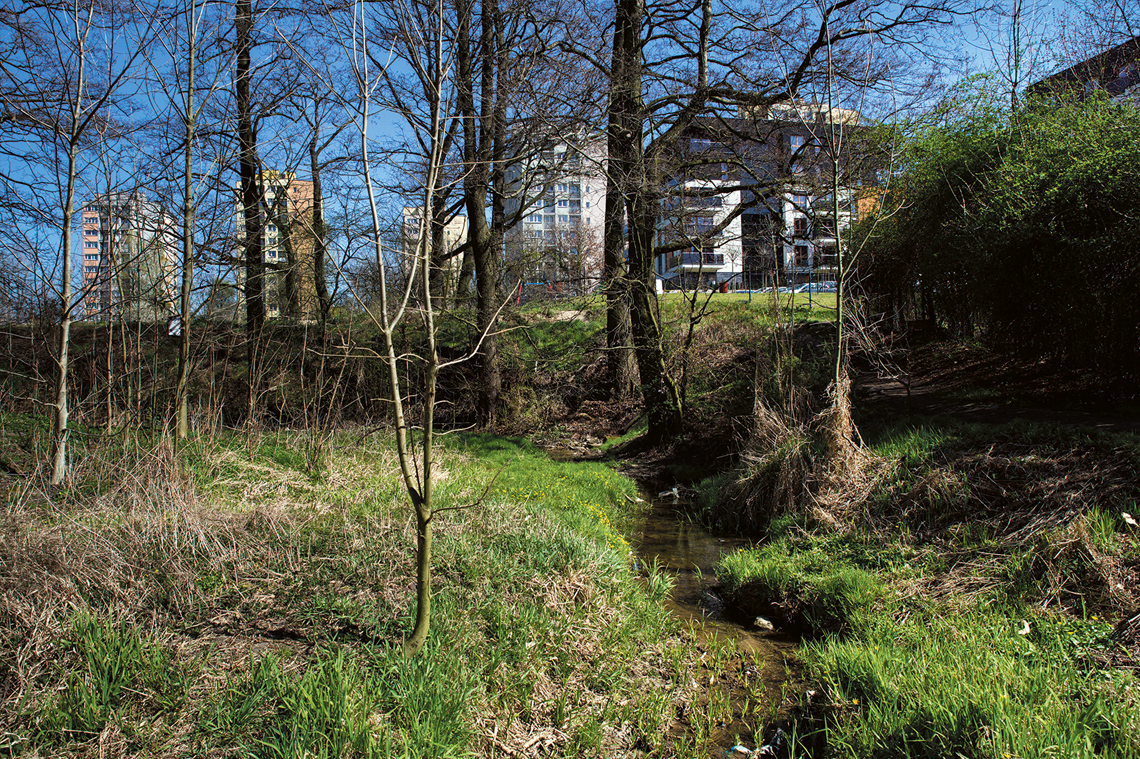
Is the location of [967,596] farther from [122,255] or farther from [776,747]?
[122,255]

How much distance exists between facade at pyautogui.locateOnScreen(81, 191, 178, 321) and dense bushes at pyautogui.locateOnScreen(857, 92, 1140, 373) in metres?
8.49

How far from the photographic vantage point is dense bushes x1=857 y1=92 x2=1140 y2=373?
22.9ft

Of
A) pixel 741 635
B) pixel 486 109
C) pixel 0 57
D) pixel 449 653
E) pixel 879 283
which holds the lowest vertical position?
pixel 741 635

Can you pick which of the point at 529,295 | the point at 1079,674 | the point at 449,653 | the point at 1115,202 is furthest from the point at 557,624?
the point at 529,295

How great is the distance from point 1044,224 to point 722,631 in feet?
21.0

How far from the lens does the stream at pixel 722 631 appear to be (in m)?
4.09

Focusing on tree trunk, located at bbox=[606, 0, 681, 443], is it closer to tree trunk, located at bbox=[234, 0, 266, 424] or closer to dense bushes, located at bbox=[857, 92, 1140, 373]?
dense bushes, located at bbox=[857, 92, 1140, 373]

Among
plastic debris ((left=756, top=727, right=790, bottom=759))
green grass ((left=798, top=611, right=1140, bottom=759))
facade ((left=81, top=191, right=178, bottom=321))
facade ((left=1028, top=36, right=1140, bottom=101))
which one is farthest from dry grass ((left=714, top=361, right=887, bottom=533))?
facade ((left=81, top=191, right=178, bottom=321))

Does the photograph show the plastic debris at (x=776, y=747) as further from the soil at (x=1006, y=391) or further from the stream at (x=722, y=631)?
the soil at (x=1006, y=391)

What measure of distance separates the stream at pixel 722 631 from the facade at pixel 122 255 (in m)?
6.16

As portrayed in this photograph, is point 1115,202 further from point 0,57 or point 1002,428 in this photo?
point 0,57

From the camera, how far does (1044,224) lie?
299 inches

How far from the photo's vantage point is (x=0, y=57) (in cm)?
630

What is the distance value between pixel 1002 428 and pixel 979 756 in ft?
16.1
